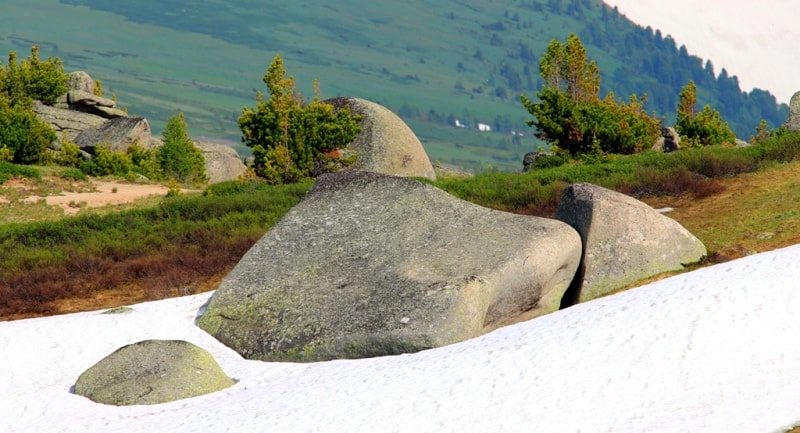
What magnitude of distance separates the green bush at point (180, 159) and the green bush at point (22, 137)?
679 centimetres

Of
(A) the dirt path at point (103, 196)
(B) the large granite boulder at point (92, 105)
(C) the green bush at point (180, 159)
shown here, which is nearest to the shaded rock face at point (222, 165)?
(C) the green bush at point (180, 159)

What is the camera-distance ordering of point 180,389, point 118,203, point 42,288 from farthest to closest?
point 118,203 → point 42,288 → point 180,389

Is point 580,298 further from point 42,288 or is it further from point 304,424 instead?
point 42,288

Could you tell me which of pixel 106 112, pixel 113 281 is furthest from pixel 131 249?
pixel 106 112

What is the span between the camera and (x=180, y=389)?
19734mm

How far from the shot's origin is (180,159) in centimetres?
6550

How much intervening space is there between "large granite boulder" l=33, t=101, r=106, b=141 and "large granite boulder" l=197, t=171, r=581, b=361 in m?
46.1

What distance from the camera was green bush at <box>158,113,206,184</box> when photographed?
6381 cm

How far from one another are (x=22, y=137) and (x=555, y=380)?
45.5 meters

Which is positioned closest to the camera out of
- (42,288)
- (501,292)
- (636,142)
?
(501,292)

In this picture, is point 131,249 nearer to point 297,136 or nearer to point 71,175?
point 297,136

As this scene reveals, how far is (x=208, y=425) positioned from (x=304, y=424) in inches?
63.4

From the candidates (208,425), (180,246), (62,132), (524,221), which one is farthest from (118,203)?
(208,425)

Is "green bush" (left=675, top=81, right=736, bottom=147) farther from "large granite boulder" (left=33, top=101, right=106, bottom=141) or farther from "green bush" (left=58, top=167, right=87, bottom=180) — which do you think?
"large granite boulder" (left=33, top=101, right=106, bottom=141)
